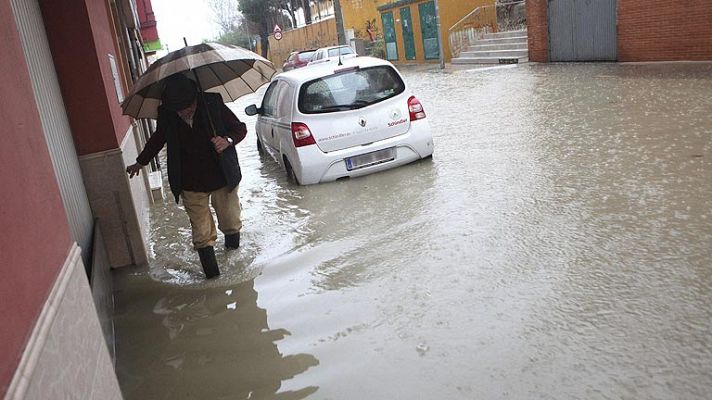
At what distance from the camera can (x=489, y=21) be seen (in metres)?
26.3

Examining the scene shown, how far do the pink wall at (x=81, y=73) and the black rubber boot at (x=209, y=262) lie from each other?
4.68 feet

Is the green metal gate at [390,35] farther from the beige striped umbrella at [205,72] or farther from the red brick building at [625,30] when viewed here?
the beige striped umbrella at [205,72]

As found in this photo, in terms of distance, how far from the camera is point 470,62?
81.4ft

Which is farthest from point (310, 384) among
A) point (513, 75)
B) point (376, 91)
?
point (513, 75)

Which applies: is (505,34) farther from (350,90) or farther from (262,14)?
(262,14)

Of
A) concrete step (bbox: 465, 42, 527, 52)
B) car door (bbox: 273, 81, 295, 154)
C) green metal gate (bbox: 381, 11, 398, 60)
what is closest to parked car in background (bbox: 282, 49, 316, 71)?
green metal gate (bbox: 381, 11, 398, 60)

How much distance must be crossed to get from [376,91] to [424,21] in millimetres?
22716

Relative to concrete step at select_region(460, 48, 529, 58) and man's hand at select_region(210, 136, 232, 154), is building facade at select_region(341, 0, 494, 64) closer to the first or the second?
concrete step at select_region(460, 48, 529, 58)

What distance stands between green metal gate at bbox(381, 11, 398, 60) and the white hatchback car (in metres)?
26.0

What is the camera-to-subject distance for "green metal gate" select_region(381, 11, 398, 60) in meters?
33.1

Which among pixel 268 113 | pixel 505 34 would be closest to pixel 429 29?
pixel 505 34

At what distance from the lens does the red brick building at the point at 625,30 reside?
46.7 feet

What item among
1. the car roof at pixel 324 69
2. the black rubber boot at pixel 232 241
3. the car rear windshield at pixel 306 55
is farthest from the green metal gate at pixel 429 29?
the black rubber boot at pixel 232 241

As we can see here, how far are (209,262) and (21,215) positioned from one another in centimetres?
312
